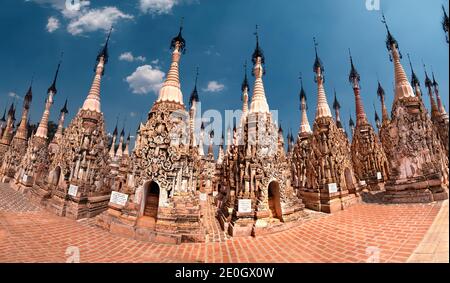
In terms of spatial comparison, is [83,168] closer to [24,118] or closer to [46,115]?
[46,115]

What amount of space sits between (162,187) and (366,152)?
21469 mm

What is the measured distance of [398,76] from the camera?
13.2 m

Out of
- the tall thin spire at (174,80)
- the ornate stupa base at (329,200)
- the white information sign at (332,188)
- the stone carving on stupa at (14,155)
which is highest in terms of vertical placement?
the tall thin spire at (174,80)

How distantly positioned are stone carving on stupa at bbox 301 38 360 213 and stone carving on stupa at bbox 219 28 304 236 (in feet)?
10.7

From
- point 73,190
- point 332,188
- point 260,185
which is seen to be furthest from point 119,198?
point 332,188

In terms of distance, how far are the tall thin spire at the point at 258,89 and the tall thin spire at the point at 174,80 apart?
4.58 metres

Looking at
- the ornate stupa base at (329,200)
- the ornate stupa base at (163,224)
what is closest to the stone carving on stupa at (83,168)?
the ornate stupa base at (163,224)

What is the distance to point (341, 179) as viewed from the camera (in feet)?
44.6

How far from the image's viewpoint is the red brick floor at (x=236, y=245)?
5.10 m

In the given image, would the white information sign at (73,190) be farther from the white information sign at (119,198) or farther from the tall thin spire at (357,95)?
the tall thin spire at (357,95)

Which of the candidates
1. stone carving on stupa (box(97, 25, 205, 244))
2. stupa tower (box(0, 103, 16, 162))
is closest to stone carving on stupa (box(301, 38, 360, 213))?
stone carving on stupa (box(97, 25, 205, 244))

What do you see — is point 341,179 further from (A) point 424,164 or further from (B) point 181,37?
(B) point 181,37
